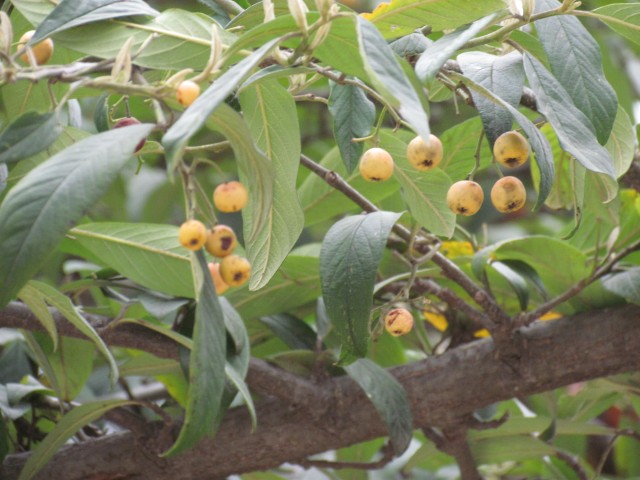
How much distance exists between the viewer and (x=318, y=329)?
1.12 metres

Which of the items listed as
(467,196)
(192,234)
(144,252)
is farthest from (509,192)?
(144,252)

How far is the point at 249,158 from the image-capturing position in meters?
0.57

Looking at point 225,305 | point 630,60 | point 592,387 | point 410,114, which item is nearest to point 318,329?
point 225,305

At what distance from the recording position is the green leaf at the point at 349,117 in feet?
2.38

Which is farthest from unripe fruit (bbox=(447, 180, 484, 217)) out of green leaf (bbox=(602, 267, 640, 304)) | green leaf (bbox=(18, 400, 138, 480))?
green leaf (bbox=(18, 400, 138, 480))

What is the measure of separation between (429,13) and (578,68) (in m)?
0.13

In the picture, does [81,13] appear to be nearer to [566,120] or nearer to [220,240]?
[220,240]

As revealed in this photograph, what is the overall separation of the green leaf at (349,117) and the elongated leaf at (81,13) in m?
0.17

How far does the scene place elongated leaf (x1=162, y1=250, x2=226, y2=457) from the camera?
54 centimetres

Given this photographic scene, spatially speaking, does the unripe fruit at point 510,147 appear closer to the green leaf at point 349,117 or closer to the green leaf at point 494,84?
the green leaf at point 494,84

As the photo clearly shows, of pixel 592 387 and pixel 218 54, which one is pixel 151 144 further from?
pixel 592 387

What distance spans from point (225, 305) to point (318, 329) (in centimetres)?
24

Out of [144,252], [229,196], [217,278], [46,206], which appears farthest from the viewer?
[144,252]

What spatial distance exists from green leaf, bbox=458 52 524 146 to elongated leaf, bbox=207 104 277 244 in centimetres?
17
